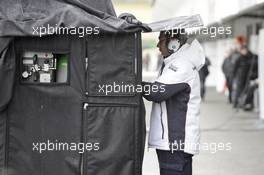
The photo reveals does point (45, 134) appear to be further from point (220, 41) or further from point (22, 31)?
point (220, 41)

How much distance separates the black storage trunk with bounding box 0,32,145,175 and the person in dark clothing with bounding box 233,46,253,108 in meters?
12.5

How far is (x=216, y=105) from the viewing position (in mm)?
19625

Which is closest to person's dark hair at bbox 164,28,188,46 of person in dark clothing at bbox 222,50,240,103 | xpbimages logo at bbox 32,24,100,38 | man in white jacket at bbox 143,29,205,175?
man in white jacket at bbox 143,29,205,175

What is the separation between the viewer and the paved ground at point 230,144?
845cm

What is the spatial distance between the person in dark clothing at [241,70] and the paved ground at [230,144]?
24.9 inches

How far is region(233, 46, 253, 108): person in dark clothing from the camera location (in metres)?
17.2

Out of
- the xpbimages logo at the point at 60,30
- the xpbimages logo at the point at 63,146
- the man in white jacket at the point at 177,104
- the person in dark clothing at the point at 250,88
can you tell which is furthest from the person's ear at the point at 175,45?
the person in dark clothing at the point at 250,88

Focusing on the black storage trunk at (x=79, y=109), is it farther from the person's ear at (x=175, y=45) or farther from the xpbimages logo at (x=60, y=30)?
the person's ear at (x=175, y=45)

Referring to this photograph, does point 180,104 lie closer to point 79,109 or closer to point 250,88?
point 79,109

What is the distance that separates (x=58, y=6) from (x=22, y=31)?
473 mm

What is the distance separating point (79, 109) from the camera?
499 centimetres

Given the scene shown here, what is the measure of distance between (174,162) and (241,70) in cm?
1257

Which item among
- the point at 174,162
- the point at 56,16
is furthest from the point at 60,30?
the point at 174,162

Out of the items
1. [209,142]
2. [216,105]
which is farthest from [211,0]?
[209,142]
